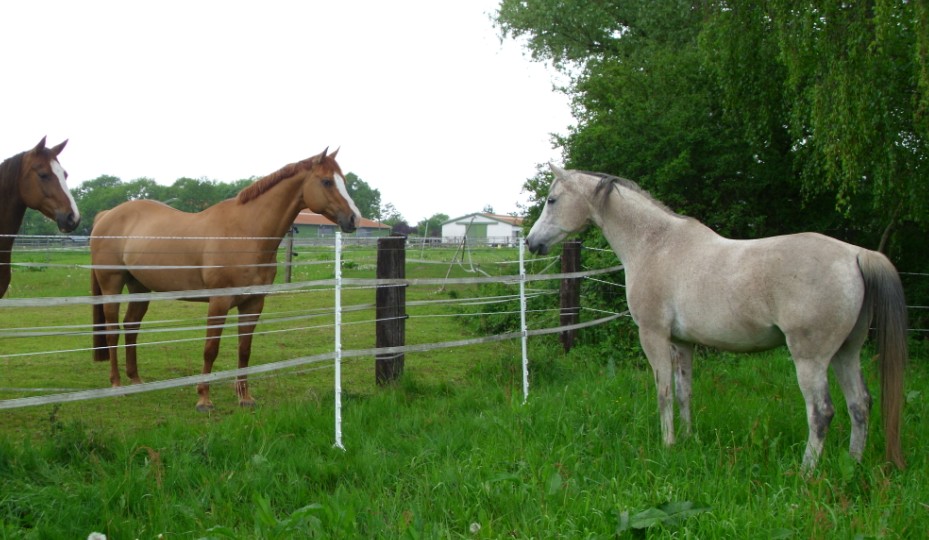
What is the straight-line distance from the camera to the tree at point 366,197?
74188 mm

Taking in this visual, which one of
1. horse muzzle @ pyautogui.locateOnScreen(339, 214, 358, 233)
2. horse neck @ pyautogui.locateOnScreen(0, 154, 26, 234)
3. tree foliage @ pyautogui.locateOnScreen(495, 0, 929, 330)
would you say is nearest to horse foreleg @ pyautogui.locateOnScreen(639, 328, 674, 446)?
horse muzzle @ pyautogui.locateOnScreen(339, 214, 358, 233)

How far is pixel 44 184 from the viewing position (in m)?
5.65

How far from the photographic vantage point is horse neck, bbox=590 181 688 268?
4.71 meters

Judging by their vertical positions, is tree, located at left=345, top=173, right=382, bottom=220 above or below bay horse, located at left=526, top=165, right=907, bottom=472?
above

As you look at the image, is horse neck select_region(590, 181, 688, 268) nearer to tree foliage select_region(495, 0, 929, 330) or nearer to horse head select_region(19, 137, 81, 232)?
tree foliage select_region(495, 0, 929, 330)

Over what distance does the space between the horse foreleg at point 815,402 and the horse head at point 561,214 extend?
1.86m

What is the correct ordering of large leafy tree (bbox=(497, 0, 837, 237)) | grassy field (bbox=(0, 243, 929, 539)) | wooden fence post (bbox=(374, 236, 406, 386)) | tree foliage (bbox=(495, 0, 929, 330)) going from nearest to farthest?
grassy field (bbox=(0, 243, 929, 539)), wooden fence post (bbox=(374, 236, 406, 386)), tree foliage (bbox=(495, 0, 929, 330)), large leafy tree (bbox=(497, 0, 837, 237))

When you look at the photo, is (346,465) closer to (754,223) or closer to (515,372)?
(515,372)

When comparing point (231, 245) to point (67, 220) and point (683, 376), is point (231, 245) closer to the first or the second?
point (67, 220)

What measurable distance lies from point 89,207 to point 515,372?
42331 mm

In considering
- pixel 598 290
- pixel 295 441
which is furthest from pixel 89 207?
pixel 295 441

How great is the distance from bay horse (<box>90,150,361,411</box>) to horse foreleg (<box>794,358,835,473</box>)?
3949mm

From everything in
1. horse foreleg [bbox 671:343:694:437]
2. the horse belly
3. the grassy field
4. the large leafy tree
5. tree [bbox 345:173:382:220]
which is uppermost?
tree [bbox 345:173:382:220]

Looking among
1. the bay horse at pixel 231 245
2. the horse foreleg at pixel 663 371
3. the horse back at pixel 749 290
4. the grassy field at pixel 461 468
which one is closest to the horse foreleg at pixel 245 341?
the bay horse at pixel 231 245
